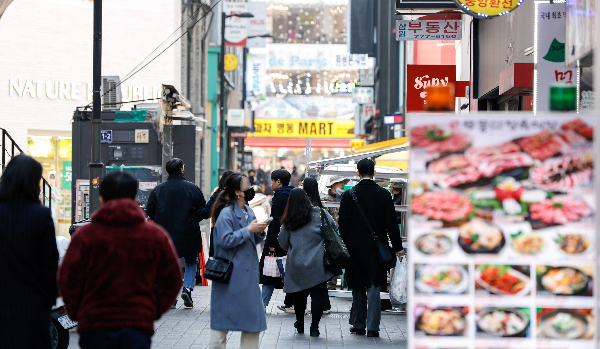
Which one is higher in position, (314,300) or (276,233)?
(276,233)

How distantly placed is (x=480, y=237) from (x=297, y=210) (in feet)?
15.1

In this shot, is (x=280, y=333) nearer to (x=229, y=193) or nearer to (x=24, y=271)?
(x=229, y=193)

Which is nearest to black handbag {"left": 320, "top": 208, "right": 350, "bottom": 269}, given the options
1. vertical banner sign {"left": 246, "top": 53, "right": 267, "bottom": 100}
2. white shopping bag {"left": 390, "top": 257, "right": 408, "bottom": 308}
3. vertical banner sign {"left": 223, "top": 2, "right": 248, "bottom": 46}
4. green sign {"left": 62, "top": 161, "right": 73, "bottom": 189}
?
white shopping bag {"left": 390, "top": 257, "right": 408, "bottom": 308}

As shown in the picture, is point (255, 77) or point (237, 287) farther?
point (255, 77)

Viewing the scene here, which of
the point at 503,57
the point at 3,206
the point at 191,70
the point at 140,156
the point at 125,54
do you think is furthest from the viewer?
the point at 191,70

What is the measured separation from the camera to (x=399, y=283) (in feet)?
31.9

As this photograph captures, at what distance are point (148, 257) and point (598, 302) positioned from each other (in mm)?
2366

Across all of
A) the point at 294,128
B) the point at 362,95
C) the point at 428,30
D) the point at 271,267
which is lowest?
the point at 271,267

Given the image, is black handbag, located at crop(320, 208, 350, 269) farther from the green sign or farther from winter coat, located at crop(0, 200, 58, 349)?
the green sign

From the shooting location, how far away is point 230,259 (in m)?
6.59

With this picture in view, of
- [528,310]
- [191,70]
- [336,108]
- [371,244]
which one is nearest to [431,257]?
[528,310]

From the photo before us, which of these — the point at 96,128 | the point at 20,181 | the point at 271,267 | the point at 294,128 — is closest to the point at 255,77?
the point at 294,128

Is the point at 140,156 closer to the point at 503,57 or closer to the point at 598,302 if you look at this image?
the point at 503,57

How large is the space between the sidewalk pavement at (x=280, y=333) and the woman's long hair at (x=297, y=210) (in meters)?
1.27
